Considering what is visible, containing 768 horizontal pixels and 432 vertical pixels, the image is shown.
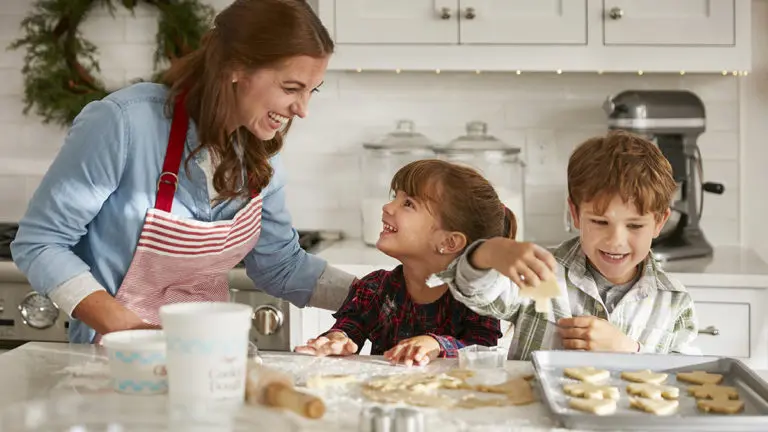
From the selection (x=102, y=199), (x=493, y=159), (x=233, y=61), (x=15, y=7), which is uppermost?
(x=15, y=7)

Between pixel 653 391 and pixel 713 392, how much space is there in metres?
0.08

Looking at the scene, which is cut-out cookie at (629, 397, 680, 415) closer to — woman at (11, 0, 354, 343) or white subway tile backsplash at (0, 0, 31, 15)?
woman at (11, 0, 354, 343)

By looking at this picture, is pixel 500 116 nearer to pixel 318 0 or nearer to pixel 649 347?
pixel 318 0

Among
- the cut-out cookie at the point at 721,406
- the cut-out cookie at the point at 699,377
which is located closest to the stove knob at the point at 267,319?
the cut-out cookie at the point at 699,377

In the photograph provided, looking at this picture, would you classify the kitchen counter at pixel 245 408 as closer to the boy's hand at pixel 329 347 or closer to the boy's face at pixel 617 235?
the boy's hand at pixel 329 347

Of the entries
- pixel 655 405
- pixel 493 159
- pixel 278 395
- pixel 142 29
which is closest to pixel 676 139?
pixel 493 159

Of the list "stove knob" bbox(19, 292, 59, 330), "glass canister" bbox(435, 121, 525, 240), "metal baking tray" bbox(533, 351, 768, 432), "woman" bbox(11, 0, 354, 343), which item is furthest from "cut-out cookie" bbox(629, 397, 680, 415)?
"stove knob" bbox(19, 292, 59, 330)

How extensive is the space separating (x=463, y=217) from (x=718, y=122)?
5.15ft

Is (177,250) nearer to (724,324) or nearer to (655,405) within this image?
(655,405)

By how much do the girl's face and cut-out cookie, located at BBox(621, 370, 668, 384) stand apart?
2.04ft

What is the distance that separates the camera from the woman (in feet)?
6.34

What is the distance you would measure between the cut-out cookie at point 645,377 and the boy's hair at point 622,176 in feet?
1.51

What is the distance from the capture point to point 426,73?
11.4ft

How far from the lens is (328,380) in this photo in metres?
1.51
